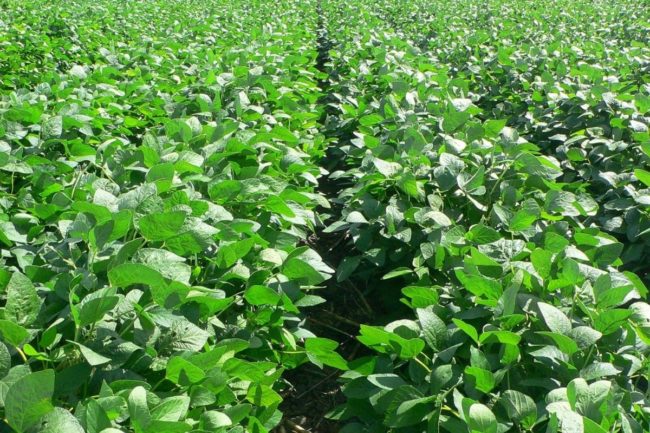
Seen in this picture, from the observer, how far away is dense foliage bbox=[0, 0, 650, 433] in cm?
134

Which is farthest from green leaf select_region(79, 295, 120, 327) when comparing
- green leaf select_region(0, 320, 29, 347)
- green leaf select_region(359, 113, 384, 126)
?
green leaf select_region(359, 113, 384, 126)

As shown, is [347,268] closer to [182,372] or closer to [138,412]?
[182,372]

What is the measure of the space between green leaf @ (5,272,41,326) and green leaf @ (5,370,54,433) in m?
0.31

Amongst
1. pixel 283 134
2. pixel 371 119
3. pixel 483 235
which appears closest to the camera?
pixel 483 235

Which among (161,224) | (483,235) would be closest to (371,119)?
(483,235)

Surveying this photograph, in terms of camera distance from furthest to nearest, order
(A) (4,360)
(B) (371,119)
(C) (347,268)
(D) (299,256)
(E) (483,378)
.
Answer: (B) (371,119), (C) (347,268), (D) (299,256), (E) (483,378), (A) (4,360)

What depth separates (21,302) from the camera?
4.43 ft

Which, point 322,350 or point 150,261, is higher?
point 150,261

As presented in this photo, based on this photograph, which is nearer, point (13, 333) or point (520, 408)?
point (13, 333)

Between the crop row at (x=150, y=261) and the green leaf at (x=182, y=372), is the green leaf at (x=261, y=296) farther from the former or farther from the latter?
the green leaf at (x=182, y=372)

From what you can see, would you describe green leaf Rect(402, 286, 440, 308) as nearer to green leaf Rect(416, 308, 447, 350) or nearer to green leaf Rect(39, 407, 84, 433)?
green leaf Rect(416, 308, 447, 350)

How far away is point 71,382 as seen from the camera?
4.12 feet

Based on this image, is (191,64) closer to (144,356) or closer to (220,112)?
(220,112)

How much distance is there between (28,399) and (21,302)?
35 centimetres
